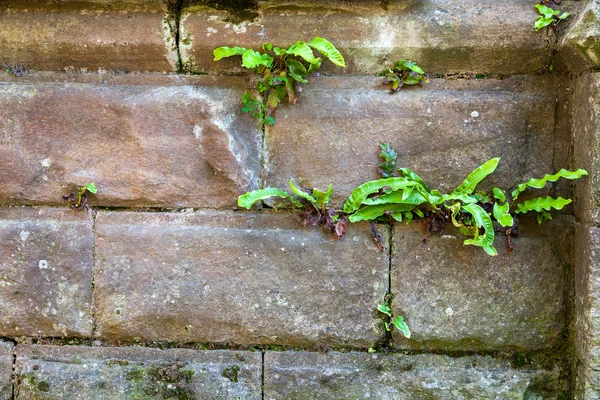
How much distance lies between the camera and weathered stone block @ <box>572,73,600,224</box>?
3.47 metres

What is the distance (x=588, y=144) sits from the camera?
3523 mm

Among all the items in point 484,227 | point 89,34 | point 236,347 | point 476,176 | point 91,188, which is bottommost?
point 236,347

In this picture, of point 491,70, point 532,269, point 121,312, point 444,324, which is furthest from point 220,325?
point 491,70

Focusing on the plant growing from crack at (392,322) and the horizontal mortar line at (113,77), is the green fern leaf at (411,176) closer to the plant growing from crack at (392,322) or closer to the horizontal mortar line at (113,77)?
the horizontal mortar line at (113,77)

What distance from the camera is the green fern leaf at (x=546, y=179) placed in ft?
→ 11.4

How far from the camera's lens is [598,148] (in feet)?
11.3

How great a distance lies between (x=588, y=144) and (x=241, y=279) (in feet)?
7.72

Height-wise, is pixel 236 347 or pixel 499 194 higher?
pixel 499 194

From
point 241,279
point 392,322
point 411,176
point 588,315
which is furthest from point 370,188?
point 588,315

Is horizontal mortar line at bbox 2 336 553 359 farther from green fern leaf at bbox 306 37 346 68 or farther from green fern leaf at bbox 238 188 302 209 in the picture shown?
green fern leaf at bbox 306 37 346 68

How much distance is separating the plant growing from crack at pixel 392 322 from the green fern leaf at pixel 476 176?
886mm

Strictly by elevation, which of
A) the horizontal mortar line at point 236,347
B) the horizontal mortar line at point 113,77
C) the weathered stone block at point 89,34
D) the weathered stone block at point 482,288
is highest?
the weathered stone block at point 89,34

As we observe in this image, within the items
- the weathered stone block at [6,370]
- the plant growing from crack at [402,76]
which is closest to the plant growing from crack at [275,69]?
the plant growing from crack at [402,76]

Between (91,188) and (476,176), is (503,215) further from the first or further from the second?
(91,188)
